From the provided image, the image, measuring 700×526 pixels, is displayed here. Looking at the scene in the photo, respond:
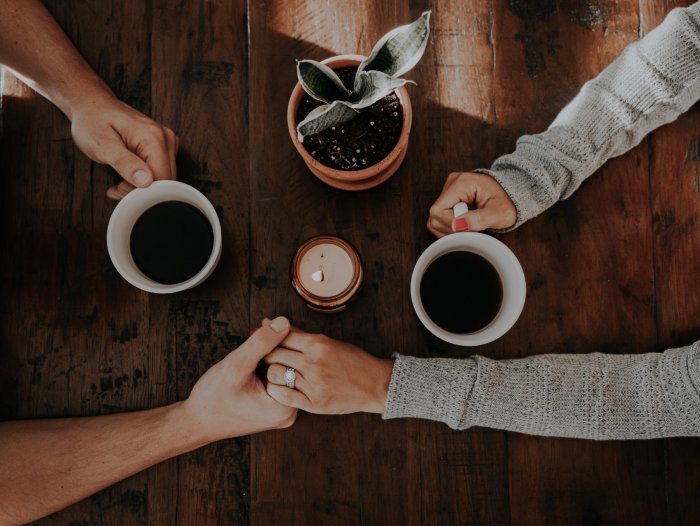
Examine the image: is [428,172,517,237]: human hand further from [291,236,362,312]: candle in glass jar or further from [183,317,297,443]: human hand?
[183,317,297,443]: human hand

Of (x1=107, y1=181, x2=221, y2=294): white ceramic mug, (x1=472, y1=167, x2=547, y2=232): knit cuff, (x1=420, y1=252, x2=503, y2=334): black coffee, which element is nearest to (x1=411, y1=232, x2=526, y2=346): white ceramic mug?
(x1=420, y1=252, x2=503, y2=334): black coffee

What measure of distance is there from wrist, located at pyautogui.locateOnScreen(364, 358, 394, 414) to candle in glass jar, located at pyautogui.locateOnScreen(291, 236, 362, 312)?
0.15m

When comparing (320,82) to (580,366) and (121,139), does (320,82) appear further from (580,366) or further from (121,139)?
(580,366)

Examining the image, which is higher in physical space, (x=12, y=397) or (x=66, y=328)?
(x=66, y=328)

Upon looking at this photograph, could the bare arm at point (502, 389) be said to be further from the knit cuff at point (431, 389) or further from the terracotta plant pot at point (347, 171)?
the terracotta plant pot at point (347, 171)

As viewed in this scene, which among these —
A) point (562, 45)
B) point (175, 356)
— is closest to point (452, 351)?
point (175, 356)

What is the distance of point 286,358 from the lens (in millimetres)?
898

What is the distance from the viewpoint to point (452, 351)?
38.8 inches

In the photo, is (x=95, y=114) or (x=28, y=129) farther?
(x=28, y=129)

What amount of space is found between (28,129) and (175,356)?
1.85ft

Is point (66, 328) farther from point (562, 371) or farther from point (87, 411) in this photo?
point (562, 371)

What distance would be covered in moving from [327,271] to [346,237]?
13 centimetres

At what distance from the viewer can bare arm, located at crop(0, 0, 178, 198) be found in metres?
0.92

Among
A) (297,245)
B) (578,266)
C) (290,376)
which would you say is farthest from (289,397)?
(578,266)
